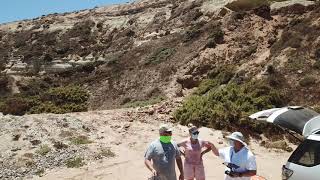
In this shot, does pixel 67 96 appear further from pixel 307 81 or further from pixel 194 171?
pixel 194 171

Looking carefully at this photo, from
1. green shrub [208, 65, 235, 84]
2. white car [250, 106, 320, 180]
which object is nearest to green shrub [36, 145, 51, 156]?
white car [250, 106, 320, 180]

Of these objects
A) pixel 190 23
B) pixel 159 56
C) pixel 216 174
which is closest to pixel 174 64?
pixel 159 56

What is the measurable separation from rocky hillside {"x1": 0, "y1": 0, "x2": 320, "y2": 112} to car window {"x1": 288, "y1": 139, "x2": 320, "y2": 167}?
12.9 m

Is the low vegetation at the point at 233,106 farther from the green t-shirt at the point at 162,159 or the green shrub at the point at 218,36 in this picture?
the green t-shirt at the point at 162,159

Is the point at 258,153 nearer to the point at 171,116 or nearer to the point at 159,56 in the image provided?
the point at 171,116

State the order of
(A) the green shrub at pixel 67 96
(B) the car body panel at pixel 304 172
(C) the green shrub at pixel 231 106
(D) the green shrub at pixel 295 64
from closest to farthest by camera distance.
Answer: (B) the car body panel at pixel 304 172 → (C) the green shrub at pixel 231 106 → (D) the green shrub at pixel 295 64 → (A) the green shrub at pixel 67 96

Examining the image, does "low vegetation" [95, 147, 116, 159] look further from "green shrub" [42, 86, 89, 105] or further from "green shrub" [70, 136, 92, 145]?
"green shrub" [42, 86, 89, 105]

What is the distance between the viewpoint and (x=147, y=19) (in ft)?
163

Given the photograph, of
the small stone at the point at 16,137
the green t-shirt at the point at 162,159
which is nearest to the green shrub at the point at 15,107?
the small stone at the point at 16,137

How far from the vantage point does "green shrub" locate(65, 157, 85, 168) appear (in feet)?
48.9

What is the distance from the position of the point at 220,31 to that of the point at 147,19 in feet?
61.1

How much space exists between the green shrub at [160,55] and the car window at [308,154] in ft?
86.6

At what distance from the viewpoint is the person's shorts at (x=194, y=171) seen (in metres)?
9.17

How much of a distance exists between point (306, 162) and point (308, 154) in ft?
0.38
